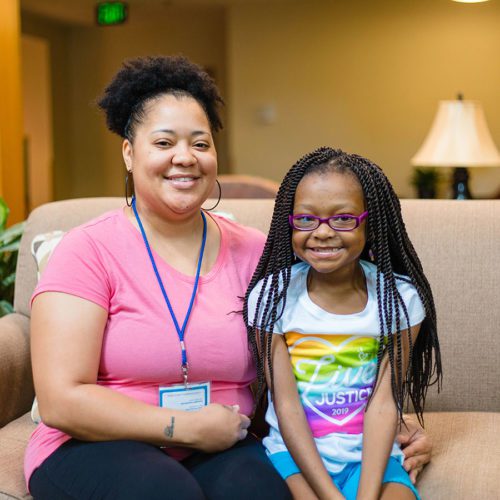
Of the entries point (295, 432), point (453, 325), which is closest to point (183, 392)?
point (295, 432)

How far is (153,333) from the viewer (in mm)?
1640

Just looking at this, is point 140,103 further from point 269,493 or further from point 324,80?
point 324,80

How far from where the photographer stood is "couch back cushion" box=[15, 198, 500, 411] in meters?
→ 2.11

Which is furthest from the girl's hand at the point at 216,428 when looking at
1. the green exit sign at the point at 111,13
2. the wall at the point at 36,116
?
the wall at the point at 36,116

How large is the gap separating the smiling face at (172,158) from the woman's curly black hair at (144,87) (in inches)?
1.4

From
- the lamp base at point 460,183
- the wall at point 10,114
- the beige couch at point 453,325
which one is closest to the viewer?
the beige couch at point 453,325

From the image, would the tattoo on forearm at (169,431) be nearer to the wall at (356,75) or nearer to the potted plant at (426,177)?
the potted plant at (426,177)

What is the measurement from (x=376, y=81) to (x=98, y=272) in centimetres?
614

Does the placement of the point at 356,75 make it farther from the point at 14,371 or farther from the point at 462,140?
the point at 14,371

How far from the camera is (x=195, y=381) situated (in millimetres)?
1694

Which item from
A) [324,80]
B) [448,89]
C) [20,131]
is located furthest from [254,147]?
[20,131]

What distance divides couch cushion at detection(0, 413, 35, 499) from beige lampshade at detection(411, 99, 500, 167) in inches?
104

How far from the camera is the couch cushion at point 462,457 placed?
165 centimetres

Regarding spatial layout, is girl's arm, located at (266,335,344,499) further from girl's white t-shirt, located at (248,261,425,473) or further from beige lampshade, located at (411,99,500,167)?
beige lampshade, located at (411,99,500,167)
